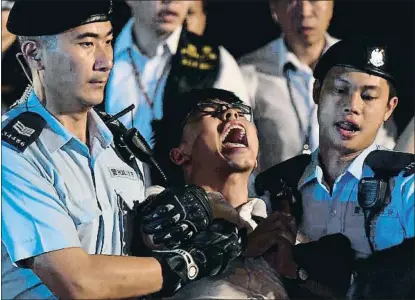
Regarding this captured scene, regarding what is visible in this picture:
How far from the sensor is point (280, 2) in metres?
2.09

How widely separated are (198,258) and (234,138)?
1.09 feet

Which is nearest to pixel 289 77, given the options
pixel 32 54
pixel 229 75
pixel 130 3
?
pixel 229 75

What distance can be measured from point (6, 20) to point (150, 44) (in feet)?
1.27

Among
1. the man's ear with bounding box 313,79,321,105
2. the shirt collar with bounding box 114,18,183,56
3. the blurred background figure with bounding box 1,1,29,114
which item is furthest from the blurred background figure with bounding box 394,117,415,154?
the blurred background figure with bounding box 1,1,29,114

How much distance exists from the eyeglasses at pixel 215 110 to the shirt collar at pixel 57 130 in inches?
8.4

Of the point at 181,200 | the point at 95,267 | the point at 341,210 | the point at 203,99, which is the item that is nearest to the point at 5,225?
the point at 95,267

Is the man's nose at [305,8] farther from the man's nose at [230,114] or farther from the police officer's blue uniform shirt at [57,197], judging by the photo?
the police officer's blue uniform shirt at [57,197]

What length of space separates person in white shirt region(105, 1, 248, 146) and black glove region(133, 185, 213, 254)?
20 centimetres

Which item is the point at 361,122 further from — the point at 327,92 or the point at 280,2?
the point at 280,2

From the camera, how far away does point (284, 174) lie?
2.06 metres

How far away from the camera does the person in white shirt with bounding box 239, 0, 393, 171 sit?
2.06 meters

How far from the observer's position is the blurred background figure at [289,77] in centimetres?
206

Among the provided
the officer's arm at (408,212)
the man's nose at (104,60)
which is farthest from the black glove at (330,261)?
the man's nose at (104,60)

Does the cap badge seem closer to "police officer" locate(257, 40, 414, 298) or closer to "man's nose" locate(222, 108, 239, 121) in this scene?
"police officer" locate(257, 40, 414, 298)
